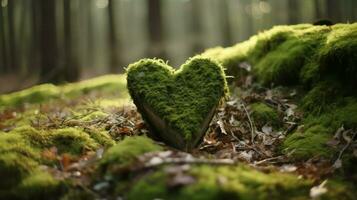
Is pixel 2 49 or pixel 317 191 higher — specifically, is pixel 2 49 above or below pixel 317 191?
below

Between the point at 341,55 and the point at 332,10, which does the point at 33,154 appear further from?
the point at 332,10

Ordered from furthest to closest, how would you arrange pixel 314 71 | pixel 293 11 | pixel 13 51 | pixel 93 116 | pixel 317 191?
pixel 293 11 → pixel 13 51 → pixel 93 116 → pixel 314 71 → pixel 317 191

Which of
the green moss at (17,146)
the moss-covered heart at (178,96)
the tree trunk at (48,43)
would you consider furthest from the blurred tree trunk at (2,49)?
the green moss at (17,146)

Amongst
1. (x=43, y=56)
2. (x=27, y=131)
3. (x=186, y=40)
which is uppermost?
(x=27, y=131)

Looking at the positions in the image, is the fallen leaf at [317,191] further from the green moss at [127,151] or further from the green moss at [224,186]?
the green moss at [127,151]

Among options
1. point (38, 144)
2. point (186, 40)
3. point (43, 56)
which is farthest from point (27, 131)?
point (186, 40)

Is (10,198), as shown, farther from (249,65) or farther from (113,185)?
(249,65)

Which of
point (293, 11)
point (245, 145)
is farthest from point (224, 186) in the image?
point (293, 11)
